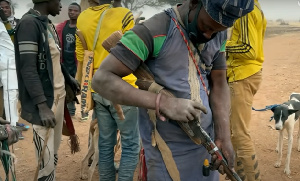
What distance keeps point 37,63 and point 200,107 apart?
6.57 ft

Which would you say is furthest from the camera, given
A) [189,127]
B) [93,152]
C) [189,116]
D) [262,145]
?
[262,145]

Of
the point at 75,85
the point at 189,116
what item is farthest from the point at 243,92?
the point at 189,116

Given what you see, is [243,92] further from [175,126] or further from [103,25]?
[175,126]

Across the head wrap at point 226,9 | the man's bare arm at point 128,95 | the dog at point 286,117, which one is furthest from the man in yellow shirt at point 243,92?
the man's bare arm at point 128,95

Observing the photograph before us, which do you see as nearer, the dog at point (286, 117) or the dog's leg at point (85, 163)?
the dog's leg at point (85, 163)

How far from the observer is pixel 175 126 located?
2037mm

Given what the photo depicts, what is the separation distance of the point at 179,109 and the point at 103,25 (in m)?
2.13

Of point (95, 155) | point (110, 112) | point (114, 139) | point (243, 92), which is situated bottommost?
point (95, 155)

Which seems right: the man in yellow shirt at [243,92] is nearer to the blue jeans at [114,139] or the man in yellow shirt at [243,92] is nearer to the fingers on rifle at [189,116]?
the blue jeans at [114,139]

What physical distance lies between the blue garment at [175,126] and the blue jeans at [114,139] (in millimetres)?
1506

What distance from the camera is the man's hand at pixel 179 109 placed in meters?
1.72

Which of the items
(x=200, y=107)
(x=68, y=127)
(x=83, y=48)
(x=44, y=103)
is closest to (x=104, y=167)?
(x=68, y=127)

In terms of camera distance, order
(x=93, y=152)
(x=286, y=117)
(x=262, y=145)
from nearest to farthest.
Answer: (x=93, y=152), (x=286, y=117), (x=262, y=145)

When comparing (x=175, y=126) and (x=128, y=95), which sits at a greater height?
(x=128, y=95)
